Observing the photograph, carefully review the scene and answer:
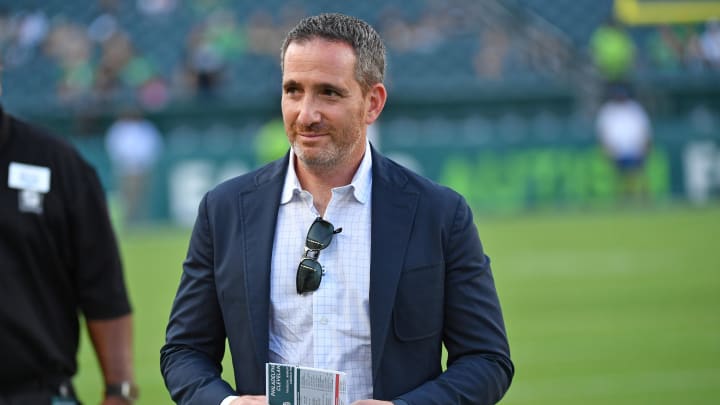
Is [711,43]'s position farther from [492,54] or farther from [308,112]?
[308,112]

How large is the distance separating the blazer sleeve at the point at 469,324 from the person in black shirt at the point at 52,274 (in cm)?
115

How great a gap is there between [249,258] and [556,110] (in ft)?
69.5

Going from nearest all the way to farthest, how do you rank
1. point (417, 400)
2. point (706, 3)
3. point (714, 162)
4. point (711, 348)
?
point (417, 400) < point (711, 348) < point (706, 3) < point (714, 162)

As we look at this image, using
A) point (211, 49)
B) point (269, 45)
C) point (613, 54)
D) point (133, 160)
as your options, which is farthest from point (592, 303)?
point (269, 45)

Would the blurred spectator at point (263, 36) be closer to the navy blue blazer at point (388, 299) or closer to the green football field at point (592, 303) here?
the green football field at point (592, 303)

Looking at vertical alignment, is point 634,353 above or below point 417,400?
below

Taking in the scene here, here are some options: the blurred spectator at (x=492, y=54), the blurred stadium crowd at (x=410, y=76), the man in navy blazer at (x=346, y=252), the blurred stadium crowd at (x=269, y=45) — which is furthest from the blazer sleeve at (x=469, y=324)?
the blurred spectator at (x=492, y=54)

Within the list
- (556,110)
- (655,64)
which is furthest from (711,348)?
(655,64)

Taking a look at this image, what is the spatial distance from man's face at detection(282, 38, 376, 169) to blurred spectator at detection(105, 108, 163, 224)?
17929 millimetres

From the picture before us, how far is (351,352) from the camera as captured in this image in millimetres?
2850

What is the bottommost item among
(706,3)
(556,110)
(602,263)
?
(602,263)

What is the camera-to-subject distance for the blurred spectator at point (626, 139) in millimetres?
21062

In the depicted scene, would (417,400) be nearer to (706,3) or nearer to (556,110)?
(706,3)

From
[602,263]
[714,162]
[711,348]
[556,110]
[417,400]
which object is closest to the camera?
[417,400]
